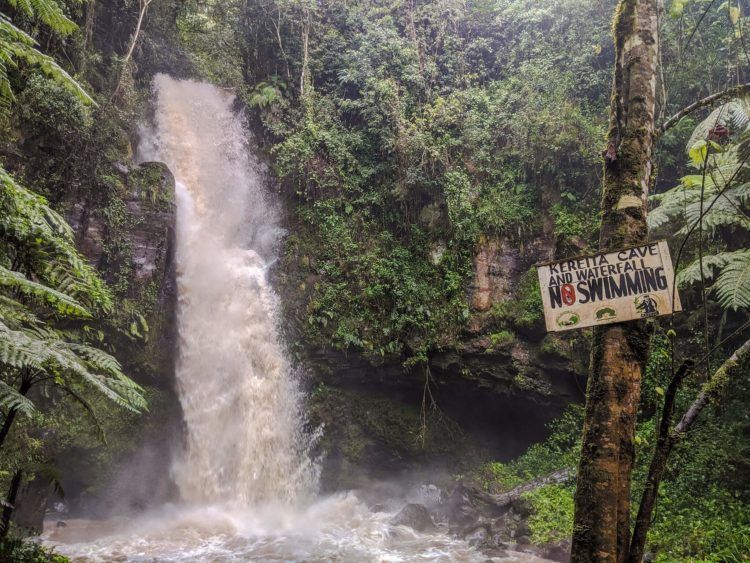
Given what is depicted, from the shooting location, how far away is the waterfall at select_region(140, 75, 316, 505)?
9.35 metres

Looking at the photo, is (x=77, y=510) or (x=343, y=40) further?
(x=343, y=40)

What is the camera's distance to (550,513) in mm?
7176

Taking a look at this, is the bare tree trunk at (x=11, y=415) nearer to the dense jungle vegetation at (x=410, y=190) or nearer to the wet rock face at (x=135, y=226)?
the dense jungle vegetation at (x=410, y=190)

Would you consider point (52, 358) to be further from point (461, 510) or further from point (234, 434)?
point (461, 510)

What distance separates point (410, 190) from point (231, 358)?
211 inches

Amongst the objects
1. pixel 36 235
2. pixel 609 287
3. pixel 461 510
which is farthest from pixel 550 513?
pixel 36 235

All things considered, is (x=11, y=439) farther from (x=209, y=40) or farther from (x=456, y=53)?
(x=456, y=53)

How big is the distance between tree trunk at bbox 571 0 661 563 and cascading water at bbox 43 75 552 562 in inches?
206

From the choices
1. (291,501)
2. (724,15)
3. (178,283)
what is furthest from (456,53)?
(291,501)

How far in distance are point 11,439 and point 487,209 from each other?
9262 mm

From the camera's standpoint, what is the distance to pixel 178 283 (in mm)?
10156

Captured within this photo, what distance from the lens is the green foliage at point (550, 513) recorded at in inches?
267

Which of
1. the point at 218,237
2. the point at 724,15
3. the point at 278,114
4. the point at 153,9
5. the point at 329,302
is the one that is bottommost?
the point at 329,302

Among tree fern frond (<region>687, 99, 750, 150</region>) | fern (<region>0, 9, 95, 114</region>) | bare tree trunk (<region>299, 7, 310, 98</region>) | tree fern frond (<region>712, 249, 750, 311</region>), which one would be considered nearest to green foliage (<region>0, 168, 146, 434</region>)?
fern (<region>0, 9, 95, 114</region>)
